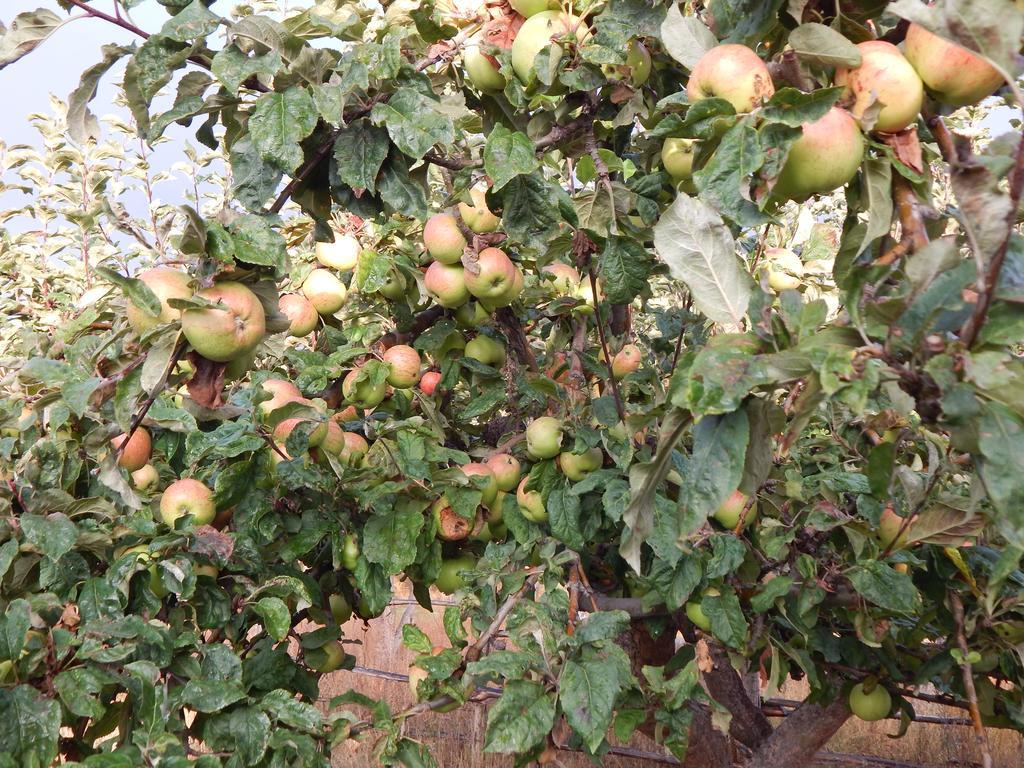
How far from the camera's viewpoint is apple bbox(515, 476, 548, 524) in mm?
1856

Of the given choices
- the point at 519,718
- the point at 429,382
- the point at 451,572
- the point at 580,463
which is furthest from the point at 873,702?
the point at 429,382

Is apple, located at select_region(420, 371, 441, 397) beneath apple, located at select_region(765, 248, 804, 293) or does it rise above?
beneath

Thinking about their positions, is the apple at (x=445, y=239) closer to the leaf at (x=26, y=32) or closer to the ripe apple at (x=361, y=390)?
the ripe apple at (x=361, y=390)

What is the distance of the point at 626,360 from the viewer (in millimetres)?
2168

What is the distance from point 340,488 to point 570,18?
40.9 inches

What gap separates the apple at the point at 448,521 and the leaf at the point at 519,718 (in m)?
0.58

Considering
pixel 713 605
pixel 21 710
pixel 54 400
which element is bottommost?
pixel 713 605

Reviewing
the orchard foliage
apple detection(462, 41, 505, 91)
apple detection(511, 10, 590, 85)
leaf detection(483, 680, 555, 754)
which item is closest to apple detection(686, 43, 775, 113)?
the orchard foliage

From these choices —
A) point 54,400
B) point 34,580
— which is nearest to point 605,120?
point 54,400

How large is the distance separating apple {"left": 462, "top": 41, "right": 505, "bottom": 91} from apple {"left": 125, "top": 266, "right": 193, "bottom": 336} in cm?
71

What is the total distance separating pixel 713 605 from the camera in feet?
5.33

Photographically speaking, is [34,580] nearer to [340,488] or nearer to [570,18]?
[340,488]

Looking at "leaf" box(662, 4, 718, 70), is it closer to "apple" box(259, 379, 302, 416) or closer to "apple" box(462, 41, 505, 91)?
"apple" box(462, 41, 505, 91)

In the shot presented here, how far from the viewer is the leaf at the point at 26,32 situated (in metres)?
1.14
